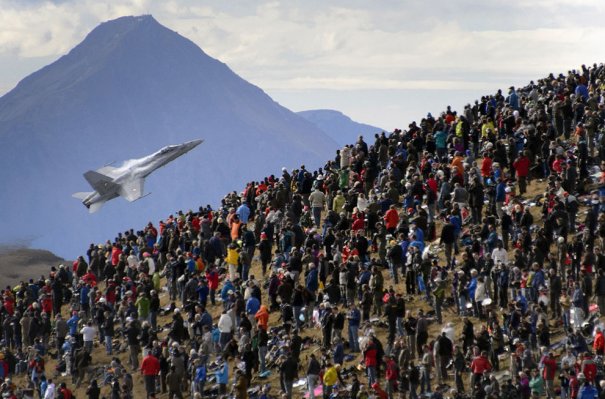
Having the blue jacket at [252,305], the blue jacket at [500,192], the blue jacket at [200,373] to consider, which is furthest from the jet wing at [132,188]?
the blue jacket at [200,373]

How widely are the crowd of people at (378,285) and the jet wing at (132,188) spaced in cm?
1055

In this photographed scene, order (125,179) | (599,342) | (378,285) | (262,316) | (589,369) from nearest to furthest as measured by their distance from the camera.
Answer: (589,369) < (599,342) < (262,316) < (378,285) < (125,179)

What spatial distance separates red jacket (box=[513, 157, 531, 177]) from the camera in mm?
39312

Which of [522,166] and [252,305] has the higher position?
[522,166]

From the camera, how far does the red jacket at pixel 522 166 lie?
3931 centimetres

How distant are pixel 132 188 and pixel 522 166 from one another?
27.6 metres

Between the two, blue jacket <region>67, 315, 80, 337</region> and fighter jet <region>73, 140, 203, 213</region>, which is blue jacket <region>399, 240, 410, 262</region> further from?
fighter jet <region>73, 140, 203, 213</region>

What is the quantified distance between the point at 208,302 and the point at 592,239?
16024 millimetres

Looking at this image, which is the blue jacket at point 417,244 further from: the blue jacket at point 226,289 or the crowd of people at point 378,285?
the blue jacket at point 226,289

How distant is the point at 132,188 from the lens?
195ft

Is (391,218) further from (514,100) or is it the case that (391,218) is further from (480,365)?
(514,100)

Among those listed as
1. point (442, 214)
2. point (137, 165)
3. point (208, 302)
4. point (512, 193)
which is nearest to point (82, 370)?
point (208, 302)

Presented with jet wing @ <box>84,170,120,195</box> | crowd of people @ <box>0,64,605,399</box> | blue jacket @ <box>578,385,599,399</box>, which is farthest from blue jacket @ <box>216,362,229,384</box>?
jet wing @ <box>84,170,120,195</box>

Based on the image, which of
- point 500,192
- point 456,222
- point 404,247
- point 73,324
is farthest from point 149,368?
point 500,192
